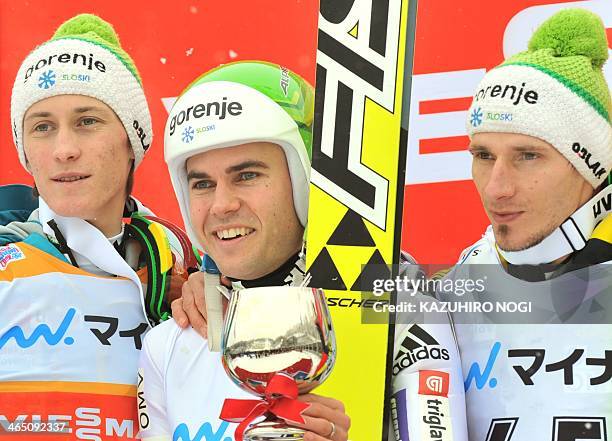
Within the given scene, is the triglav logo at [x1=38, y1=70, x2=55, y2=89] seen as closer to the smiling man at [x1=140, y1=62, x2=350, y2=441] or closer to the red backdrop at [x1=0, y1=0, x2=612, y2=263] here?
the smiling man at [x1=140, y1=62, x2=350, y2=441]

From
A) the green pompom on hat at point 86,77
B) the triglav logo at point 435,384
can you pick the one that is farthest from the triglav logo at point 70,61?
the triglav logo at point 435,384

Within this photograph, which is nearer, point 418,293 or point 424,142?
point 418,293

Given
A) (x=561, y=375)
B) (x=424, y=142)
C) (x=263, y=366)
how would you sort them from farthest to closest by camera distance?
(x=424, y=142), (x=561, y=375), (x=263, y=366)

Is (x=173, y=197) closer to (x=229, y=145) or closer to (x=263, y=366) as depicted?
(x=229, y=145)

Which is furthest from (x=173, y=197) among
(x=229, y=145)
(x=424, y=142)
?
(x=229, y=145)

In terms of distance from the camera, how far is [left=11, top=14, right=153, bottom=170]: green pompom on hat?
3182mm

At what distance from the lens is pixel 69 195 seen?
3172 millimetres

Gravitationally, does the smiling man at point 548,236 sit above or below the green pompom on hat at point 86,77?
below

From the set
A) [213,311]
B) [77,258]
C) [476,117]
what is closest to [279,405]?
[213,311]

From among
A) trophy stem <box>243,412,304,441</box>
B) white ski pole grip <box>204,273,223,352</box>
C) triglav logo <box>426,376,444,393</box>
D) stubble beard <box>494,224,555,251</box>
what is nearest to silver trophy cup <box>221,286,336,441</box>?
trophy stem <box>243,412,304,441</box>

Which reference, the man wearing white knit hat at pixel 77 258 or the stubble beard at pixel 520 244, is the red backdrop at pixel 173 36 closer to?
the man wearing white knit hat at pixel 77 258

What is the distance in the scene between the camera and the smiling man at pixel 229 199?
2.89 meters

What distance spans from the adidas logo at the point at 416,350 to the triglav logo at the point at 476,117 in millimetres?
554

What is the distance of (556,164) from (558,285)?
0.32 meters
